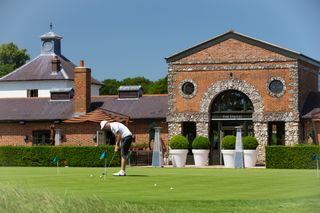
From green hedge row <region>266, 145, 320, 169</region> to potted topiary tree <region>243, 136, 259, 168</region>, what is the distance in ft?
9.32

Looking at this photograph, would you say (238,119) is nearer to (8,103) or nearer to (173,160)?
(173,160)

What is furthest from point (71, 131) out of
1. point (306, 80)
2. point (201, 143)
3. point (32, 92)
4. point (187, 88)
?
point (32, 92)

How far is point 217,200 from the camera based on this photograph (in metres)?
13.3

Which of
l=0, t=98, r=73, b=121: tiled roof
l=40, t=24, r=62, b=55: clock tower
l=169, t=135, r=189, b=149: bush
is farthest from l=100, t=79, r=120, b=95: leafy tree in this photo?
l=169, t=135, r=189, b=149: bush

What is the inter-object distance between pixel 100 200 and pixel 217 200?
6.80ft

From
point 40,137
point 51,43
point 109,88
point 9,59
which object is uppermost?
point 9,59

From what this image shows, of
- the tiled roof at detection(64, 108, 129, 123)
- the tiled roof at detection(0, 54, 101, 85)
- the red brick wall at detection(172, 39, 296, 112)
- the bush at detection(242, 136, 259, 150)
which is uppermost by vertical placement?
the tiled roof at detection(0, 54, 101, 85)

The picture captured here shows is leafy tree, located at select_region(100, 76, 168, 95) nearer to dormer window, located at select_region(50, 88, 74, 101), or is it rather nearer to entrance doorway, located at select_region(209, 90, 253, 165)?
dormer window, located at select_region(50, 88, 74, 101)

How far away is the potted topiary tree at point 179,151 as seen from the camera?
3759 cm

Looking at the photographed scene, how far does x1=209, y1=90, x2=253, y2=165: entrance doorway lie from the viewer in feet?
137

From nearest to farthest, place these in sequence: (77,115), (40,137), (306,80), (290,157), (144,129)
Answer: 1. (290,157)
2. (306,80)
3. (144,129)
4. (77,115)
5. (40,137)

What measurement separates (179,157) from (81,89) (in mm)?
10170

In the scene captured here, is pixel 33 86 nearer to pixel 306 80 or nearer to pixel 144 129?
pixel 144 129

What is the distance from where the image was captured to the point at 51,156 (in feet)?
121
